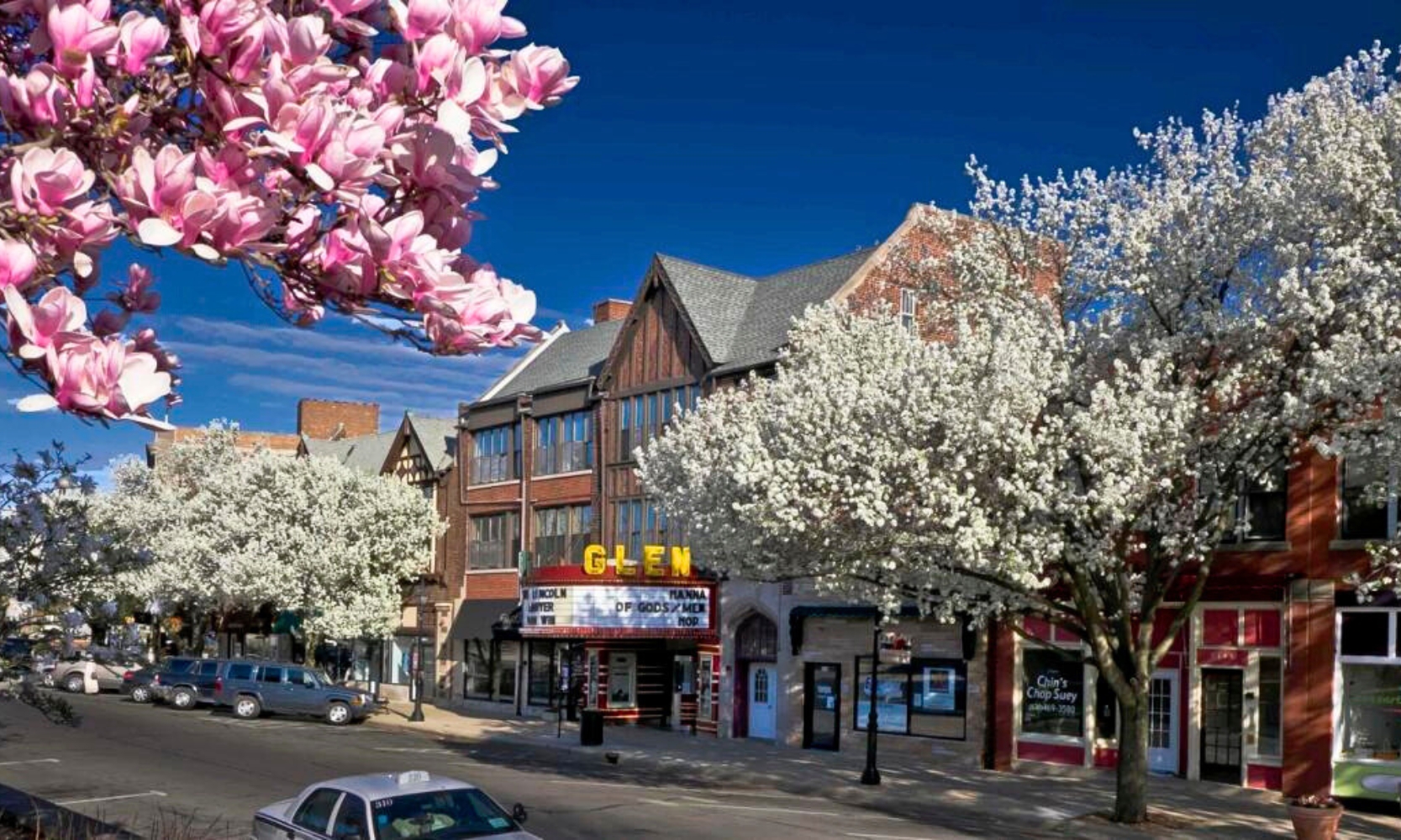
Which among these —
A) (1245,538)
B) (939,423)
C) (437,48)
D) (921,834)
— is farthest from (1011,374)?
(437,48)

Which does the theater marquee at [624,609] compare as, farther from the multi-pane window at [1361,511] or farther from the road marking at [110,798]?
the multi-pane window at [1361,511]

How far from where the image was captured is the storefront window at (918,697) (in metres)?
33.1

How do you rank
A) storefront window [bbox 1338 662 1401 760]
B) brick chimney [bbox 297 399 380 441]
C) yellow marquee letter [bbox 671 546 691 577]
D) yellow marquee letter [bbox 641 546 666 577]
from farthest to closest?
brick chimney [bbox 297 399 380 441], yellow marquee letter [bbox 641 546 666 577], yellow marquee letter [bbox 671 546 691 577], storefront window [bbox 1338 662 1401 760]

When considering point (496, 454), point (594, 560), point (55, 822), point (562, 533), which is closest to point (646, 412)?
point (594, 560)

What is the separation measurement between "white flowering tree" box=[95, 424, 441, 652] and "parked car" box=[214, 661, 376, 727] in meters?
5.01

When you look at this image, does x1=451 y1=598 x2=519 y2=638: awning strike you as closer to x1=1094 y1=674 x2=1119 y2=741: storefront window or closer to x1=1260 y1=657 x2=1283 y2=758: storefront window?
x1=1094 y1=674 x2=1119 y2=741: storefront window

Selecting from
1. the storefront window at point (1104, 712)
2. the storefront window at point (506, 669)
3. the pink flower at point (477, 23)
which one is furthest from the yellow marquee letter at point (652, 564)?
the pink flower at point (477, 23)

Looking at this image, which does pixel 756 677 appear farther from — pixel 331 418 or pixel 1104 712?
pixel 331 418

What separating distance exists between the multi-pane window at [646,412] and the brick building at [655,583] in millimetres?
73

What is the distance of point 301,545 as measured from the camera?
4916 centimetres

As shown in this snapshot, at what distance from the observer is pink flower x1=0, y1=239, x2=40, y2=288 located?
3.77 m

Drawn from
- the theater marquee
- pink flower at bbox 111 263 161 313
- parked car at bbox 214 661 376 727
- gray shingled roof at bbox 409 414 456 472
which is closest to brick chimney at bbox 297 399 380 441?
gray shingled roof at bbox 409 414 456 472

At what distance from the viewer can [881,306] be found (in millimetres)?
31281

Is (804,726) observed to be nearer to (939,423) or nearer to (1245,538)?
(1245,538)
